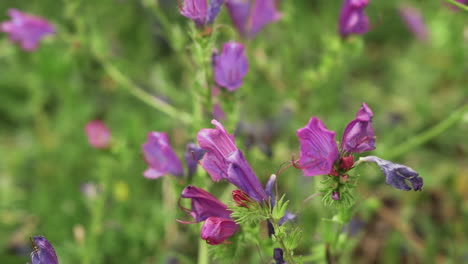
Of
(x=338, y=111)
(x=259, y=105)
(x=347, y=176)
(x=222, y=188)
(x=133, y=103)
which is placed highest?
(x=133, y=103)

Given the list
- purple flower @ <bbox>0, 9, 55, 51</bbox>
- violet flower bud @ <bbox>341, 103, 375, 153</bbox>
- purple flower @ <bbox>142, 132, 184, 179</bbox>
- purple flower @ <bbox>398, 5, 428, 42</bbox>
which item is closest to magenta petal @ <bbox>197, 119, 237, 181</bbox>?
violet flower bud @ <bbox>341, 103, 375, 153</bbox>

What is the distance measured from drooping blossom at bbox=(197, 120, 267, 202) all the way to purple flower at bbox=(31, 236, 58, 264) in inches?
16.6

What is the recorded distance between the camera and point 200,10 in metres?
1.52

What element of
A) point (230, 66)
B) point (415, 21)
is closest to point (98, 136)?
point (230, 66)

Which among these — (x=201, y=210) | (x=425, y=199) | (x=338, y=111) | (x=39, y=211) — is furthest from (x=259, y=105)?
(x=201, y=210)

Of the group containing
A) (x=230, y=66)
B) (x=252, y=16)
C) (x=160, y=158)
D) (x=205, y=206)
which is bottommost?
(x=205, y=206)

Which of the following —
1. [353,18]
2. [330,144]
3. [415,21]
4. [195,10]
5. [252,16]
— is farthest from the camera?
[415,21]

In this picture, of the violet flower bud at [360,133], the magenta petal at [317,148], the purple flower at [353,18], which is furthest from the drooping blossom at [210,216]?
the purple flower at [353,18]

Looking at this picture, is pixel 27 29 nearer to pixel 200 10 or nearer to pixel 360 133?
pixel 200 10

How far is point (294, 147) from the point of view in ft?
8.94

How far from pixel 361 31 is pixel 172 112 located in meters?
0.85

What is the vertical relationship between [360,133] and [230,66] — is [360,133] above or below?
below

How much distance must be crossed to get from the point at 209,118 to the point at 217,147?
2.39 ft

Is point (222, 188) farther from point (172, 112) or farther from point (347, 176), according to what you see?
point (347, 176)
